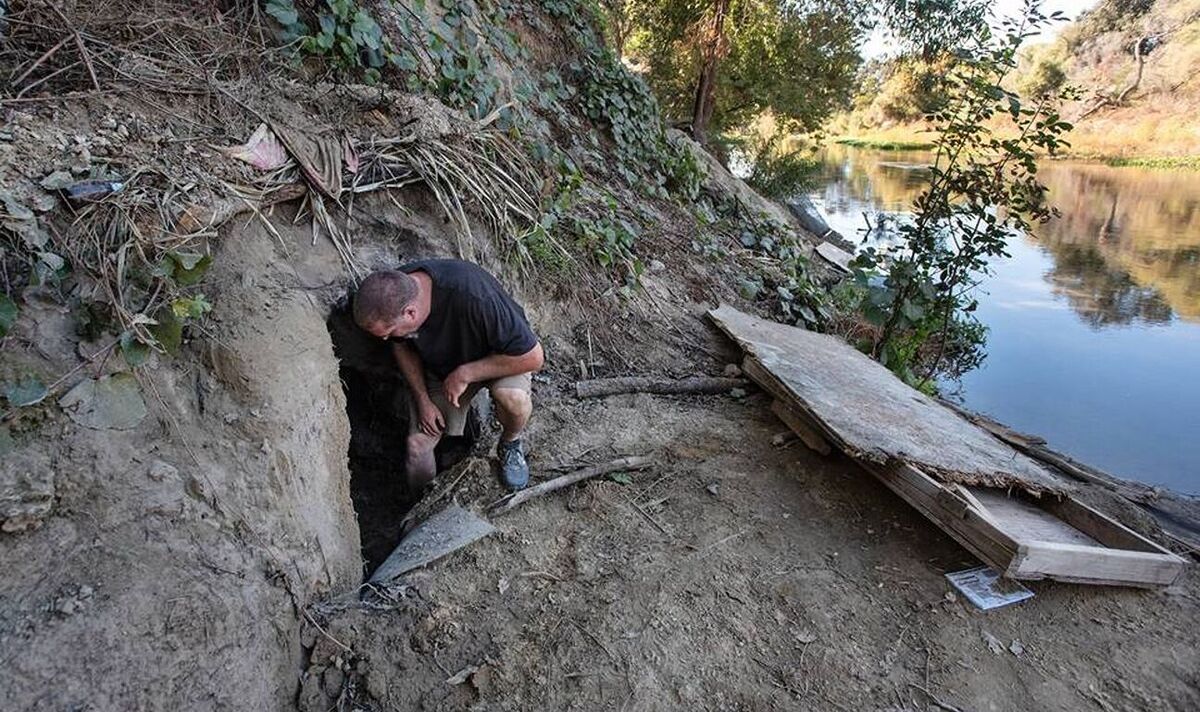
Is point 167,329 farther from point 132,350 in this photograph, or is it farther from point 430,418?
point 430,418

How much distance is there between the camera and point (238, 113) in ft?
9.22

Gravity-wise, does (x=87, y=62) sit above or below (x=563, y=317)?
above

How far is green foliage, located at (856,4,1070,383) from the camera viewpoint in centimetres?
449

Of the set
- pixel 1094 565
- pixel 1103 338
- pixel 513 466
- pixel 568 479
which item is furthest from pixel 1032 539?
pixel 1103 338

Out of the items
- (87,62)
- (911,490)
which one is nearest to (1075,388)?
(911,490)

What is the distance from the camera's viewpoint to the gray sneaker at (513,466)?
303cm

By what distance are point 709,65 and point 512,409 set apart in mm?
8513

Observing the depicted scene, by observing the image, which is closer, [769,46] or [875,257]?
[875,257]

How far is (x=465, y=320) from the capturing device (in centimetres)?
283

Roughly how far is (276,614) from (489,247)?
6.82 ft

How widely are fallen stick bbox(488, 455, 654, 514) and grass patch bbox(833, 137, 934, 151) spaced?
3278cm

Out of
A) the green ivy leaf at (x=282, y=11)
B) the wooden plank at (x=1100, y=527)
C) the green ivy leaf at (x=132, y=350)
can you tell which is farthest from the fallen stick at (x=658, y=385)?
the green ivy leaf at (x=282, y=11)

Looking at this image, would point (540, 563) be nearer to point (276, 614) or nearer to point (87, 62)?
point (276, 614)

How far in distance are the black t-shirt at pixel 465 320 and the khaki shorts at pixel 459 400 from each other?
0.55 feet
